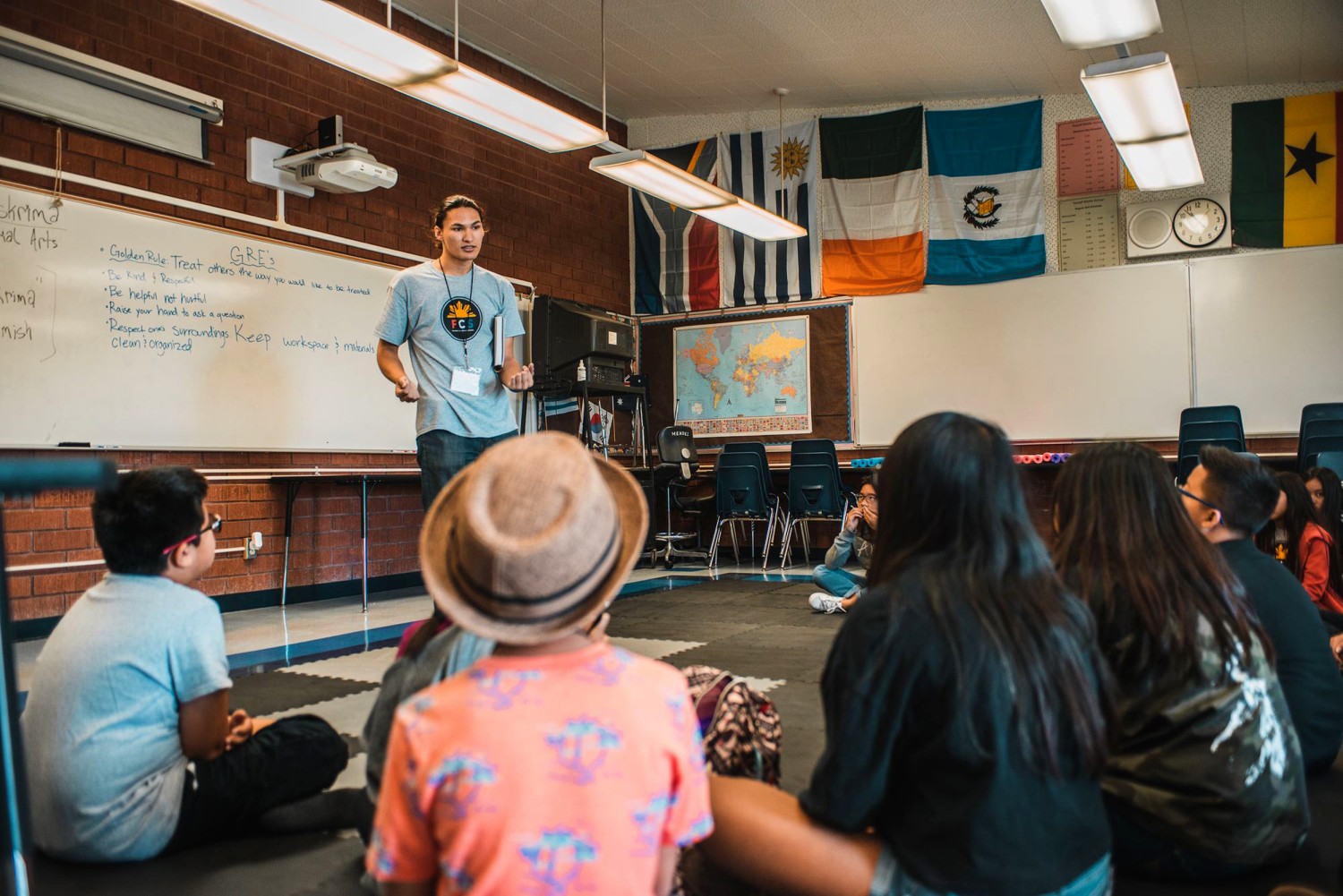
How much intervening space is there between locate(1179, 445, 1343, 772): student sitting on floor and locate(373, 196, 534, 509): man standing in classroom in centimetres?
215

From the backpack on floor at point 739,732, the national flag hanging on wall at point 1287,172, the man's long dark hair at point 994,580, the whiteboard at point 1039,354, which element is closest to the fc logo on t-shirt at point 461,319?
the backpack on floor at point 739,732

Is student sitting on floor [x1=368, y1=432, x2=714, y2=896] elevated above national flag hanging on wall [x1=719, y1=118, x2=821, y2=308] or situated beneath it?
situated beneath

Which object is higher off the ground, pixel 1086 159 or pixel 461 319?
pixel 1086 159

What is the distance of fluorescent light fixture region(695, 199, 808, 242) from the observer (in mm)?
7168

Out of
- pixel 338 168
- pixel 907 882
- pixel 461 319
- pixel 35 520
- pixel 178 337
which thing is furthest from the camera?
pixel 338 168

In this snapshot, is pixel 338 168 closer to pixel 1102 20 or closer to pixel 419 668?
pixel 1102 20

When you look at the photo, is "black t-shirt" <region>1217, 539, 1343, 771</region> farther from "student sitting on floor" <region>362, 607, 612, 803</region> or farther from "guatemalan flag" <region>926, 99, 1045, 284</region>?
"guatemalan flag" <region>926, 99, 1045, 284</region>

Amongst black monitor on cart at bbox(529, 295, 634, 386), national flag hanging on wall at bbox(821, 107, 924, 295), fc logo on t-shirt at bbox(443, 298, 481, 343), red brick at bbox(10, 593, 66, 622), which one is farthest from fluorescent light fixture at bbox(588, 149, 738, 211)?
red brick at bbox(10, 593, 66, 622)

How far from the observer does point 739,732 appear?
1.67 m

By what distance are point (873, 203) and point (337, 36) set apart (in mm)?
4964

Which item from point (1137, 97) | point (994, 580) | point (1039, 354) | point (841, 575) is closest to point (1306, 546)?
point (841, 575)

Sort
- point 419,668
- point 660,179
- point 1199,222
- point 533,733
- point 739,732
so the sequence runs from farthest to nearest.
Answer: point 1199,222
point 660,179
point 739,732
point 419,668
point 533,733

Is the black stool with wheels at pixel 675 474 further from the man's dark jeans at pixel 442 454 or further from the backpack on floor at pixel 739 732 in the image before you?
the backpack on floor at pixel 739 732

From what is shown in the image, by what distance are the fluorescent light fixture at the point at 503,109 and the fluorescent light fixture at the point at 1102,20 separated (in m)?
2.45
